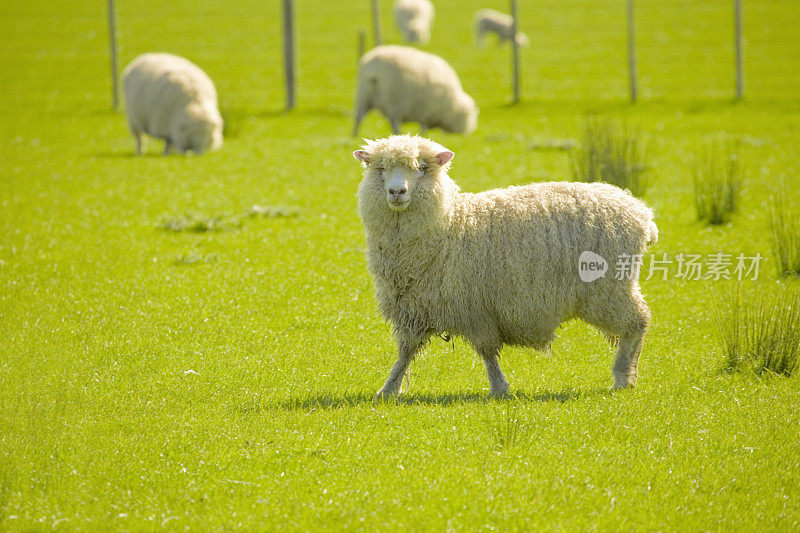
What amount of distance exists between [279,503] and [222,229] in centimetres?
820

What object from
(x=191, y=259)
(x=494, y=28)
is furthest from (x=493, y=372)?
(x=494, y=28)

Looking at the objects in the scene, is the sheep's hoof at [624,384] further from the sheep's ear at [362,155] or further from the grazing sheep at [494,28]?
the grazing sheep at [494,28]

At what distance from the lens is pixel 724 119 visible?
23094 millimetres

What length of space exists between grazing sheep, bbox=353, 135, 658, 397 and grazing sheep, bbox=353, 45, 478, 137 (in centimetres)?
1279

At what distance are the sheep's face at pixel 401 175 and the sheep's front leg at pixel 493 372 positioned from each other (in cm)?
126

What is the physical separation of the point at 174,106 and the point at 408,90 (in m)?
4.84

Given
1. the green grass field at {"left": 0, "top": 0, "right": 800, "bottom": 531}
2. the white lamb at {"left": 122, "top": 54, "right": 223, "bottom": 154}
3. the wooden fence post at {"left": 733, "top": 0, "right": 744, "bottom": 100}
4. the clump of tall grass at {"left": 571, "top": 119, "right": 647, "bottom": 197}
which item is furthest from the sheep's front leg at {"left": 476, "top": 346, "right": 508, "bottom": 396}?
the wooden fence post at {"left": 733, "top": 0, "right": 744, "bottom": 100}

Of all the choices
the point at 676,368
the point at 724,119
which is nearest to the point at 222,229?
the point at 676,368

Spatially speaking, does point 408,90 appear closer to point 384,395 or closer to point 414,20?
point 384,395

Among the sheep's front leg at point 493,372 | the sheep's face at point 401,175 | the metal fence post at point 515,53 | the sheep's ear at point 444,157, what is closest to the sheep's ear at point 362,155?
the sheep's face at point 401,175

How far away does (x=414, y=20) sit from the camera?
37531 mm

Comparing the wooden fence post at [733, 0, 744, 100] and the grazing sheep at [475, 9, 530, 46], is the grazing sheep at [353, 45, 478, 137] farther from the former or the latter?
the grazing sheep at [475, 9, 530, 46]

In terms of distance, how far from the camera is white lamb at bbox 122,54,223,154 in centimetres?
1888

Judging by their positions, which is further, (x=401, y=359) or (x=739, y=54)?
(x=739, y=54)
